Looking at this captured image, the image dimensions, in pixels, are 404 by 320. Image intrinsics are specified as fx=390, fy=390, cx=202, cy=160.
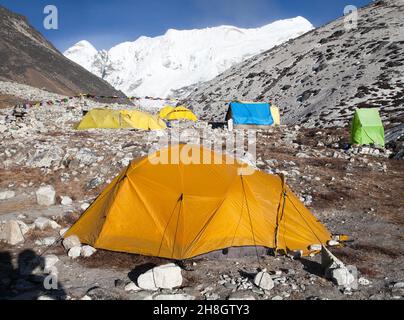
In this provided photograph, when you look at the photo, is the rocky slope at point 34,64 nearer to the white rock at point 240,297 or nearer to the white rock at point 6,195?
the white rock at point 6,195

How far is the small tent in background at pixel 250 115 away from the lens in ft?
104

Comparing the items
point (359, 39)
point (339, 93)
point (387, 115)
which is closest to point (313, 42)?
point (359, 39)

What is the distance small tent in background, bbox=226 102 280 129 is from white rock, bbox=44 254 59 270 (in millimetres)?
24983

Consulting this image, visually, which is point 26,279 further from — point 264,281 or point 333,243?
point 333,243

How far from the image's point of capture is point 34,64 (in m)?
97.6

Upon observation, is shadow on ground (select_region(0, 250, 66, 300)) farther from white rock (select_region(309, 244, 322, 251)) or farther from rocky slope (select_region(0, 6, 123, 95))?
rocky slope (select_region(0, 6, 123, 95))

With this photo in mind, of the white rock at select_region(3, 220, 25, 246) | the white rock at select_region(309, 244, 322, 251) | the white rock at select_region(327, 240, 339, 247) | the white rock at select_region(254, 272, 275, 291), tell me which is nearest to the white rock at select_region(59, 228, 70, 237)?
the white rock at select_region(3, 220, 25, 246)

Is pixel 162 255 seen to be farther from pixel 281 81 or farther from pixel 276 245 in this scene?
pixel 281 81

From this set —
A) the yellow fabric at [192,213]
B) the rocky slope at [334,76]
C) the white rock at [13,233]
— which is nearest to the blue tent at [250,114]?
the rocky slope at [334,76]

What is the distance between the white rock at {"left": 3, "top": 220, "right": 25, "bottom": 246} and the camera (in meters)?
7.82

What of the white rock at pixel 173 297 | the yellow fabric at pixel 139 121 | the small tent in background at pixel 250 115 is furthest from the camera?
the small tent in background at pixel 250 115

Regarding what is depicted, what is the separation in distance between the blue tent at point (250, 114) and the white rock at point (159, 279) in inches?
1021

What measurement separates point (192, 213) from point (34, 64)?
102312 millimetres
